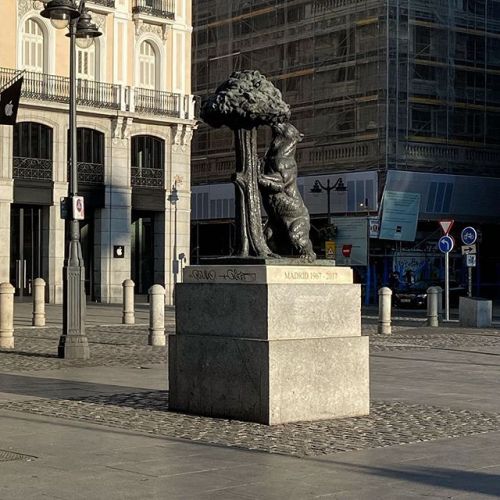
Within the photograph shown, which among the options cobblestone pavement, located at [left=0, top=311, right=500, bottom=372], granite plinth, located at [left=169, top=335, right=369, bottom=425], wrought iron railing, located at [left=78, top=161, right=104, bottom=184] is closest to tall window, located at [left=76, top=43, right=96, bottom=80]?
wrought iron railing, located at [left=78, top=161, right=104, bottom=184]

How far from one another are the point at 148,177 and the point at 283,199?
3610cm

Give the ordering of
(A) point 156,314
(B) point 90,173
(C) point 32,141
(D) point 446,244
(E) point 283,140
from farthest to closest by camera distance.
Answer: (B) point 90,173, (C) point 32,141, (D) point 446,244, (A) point 156,314, (E) point 283,140

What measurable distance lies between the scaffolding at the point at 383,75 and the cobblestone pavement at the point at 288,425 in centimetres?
4192

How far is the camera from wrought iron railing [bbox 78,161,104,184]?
45312 millimetres

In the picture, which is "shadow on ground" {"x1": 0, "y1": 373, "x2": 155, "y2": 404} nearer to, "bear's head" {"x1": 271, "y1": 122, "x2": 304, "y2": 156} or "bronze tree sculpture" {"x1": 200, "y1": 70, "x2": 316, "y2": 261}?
"bronze tree sculpture" {"x1": 200, "y1": 70, "x2": 316, "y2": 261}

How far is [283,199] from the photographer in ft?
40.5

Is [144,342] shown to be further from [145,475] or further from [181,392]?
[145,475]

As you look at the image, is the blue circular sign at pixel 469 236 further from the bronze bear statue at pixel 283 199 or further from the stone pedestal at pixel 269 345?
the stone pedestal at pixel 269 345

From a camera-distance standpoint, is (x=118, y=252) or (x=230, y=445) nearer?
(x=230, y=445)

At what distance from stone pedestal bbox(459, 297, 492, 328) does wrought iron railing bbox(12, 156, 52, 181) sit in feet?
61.3

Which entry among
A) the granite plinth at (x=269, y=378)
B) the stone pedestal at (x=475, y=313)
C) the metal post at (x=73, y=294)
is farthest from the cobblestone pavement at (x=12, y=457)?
the stone pedestal at (x=475, y=313)
